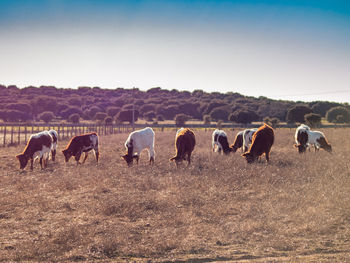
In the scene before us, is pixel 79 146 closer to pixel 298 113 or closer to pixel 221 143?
pixel 221 143

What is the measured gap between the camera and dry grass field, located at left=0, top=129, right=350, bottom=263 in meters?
5.49

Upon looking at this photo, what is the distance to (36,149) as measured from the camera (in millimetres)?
14398

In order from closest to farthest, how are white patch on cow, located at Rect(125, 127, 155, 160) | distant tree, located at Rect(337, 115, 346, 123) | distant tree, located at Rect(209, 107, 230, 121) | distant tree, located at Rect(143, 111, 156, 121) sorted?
white patch on cow, located at Rect(125, 127, 155, 160) → distant tree, located at Rect(337, 115, 346, 123) → distant tree, located at Rect(209, 107, 230, 121) → distant tree, located at Rect(143, 111, 156, 121)

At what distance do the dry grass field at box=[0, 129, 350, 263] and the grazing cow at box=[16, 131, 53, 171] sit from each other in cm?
151

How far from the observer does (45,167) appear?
1468 cm

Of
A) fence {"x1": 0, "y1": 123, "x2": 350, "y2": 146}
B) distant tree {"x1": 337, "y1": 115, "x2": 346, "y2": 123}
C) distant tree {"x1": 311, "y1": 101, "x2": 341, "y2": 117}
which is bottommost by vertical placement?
fence {"x1": 0, "y1": 123, "x2": 350, "y2": 146}

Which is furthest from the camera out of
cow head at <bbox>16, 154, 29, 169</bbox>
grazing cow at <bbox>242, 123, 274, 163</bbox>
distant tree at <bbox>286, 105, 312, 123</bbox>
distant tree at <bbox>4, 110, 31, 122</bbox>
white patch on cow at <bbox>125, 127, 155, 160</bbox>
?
distant tree at <bbox>4, 110, 31, 122</bbox>

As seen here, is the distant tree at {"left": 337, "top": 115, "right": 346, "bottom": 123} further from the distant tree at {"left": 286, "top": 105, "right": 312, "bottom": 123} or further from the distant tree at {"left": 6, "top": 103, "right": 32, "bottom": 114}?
the distant tree at {"left": 6, "top": 103, "right": 32, "bottom": 114}

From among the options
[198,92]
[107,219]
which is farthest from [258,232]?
[198,92]

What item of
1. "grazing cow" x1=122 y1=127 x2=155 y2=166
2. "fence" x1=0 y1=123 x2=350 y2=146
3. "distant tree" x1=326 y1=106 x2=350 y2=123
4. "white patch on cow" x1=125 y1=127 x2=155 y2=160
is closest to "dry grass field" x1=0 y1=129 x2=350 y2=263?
"grazing cow" x1=122 y1=127 x2=155 y2=166

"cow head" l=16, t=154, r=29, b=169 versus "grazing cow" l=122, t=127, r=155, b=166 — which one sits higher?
"grazing cow" l=122, t=127, r=155, b=166

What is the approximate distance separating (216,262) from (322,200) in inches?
183

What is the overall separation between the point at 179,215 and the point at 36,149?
31.8 ft

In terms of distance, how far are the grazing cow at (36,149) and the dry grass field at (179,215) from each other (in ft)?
4.95
